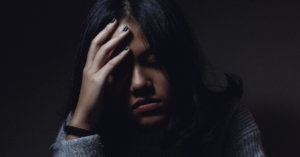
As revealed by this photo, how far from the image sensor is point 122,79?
2.71 ft

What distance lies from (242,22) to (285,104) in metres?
0.41

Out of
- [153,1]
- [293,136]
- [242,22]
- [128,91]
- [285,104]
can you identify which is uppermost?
[153,1]

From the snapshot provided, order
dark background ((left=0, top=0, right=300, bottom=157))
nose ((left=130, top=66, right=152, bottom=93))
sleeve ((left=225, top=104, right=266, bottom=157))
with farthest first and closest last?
dark background ((left=0, top=0, right=300, bottom=157)), sleeve ((left=225, top=104, right=266, bottom=157)), nose ((left=130, top=66, right=152, bottom=93))

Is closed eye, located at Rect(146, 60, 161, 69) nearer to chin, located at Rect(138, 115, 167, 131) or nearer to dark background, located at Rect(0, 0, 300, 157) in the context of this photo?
chin, located at Rect(138, 115, 167, 131)

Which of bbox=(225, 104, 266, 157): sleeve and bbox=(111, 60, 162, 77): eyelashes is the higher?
bbox=(111, 60, 162, 77): eyelashes

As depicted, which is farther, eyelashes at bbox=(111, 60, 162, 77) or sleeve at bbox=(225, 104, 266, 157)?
sleeve at bbox=(225, 104, 266, 157)

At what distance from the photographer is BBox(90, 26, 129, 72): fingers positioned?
0.79m

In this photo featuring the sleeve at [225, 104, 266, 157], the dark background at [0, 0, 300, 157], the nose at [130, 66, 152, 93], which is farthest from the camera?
the dark background at [0, 0, 300, 157]

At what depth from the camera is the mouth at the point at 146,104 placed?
82 cm

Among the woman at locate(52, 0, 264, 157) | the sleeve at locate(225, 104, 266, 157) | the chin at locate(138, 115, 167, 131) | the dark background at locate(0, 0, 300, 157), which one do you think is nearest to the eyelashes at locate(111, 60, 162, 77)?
A: the woman at locate(52, 0, 264, 157)

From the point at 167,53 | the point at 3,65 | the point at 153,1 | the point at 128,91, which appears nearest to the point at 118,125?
the point at 128,91

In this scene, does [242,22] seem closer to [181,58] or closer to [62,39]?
[181,58]

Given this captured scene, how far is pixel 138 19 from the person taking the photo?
2.69ft

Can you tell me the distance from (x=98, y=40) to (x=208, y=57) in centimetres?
64
